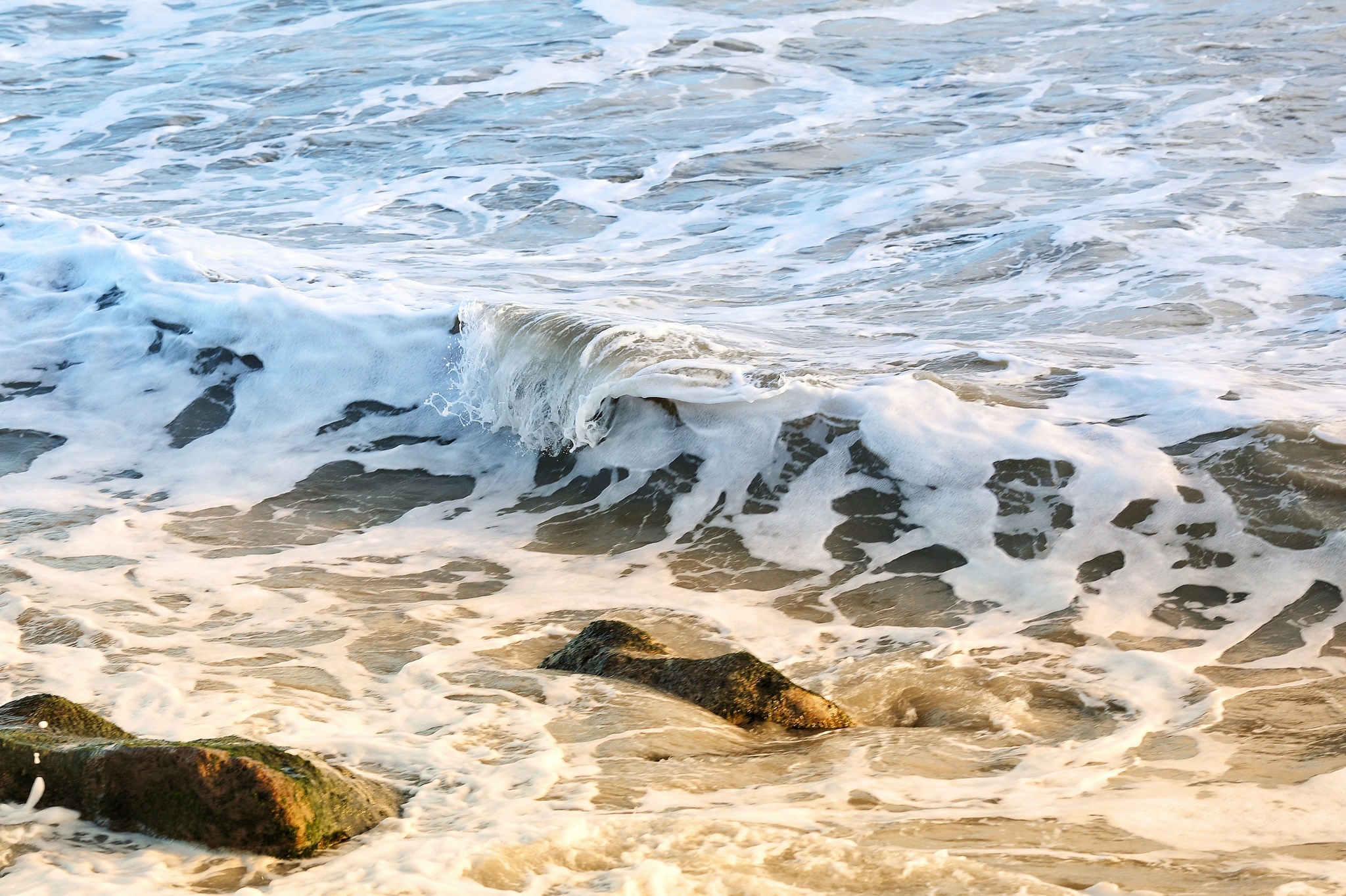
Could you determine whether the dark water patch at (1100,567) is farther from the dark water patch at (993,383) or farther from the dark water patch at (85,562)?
the dark water patch at (85,562)

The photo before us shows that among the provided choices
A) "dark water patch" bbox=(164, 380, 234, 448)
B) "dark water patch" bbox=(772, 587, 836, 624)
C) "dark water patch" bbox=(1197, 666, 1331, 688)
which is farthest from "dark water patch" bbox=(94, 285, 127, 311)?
"dark water patch" bbox=(1197, 666, 1331, 688)

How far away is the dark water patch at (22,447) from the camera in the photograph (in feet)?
22.1

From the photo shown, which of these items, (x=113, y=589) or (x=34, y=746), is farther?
(x=113, y=589)

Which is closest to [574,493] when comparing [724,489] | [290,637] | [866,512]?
[724,489]

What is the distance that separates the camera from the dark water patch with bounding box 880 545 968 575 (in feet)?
17.5

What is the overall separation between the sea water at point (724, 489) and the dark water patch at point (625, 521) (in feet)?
0.08

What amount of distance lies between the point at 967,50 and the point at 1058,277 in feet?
29.7

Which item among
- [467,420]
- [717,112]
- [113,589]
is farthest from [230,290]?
[717,112]

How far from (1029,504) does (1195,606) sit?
918mm

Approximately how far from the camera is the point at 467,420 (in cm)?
723

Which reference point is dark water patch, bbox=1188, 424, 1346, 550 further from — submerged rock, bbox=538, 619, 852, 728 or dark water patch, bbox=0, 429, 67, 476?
dark water patch, bbox=0, 429, 67, 476

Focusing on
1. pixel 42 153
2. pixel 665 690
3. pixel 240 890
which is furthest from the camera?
pixel 42 153

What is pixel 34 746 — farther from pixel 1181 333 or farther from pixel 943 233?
pixel 943 233

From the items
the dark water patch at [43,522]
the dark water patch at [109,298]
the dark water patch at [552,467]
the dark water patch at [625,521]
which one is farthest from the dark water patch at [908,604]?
the dark water patch at [109,298]
